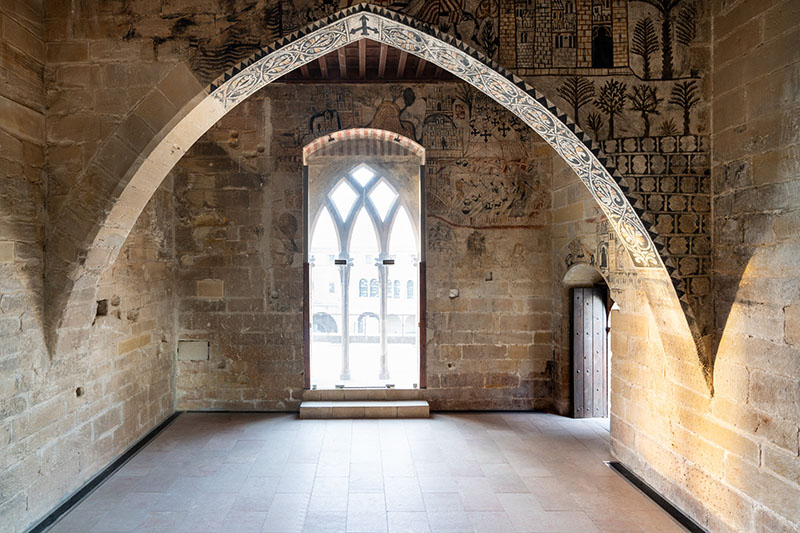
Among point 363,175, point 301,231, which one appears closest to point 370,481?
point 301,231

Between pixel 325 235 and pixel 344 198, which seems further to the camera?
pixel 325 235

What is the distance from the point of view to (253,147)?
5.20 m

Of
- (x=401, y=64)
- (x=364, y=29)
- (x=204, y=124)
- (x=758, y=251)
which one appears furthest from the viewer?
(x=401, y=64)

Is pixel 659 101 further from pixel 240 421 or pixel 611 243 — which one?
pixel 240 421

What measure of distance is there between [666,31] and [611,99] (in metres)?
0.53

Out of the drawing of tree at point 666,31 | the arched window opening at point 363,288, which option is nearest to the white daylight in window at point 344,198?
the arched window opening at point 363,288

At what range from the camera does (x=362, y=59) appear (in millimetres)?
4738

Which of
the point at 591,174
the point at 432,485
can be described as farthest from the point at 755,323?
the point at 432,485

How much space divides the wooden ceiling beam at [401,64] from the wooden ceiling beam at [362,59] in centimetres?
36

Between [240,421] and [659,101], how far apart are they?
4685 millimetres

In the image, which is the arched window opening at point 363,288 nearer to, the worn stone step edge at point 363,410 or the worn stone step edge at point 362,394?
the worn stone step edge at point 362,394

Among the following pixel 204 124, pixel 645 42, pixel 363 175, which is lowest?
pixel 204 124

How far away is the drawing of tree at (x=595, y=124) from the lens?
277cm

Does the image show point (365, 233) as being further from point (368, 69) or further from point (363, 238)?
point (368, 69)
